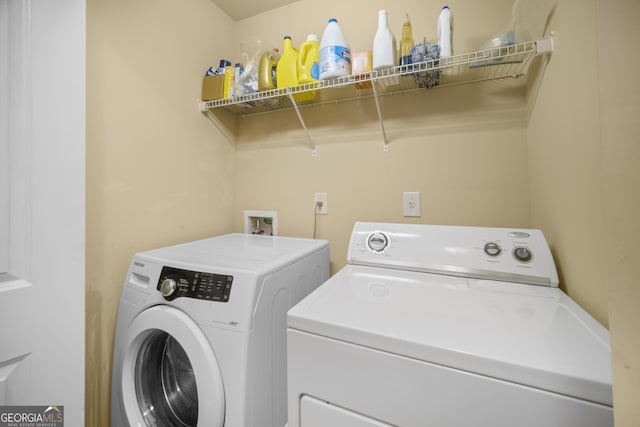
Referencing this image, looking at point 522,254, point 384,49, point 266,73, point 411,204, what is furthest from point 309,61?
point 522,254

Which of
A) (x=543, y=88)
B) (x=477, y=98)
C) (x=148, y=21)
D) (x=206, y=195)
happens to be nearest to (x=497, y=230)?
(x=543, y=88)

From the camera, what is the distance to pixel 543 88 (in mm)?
1037

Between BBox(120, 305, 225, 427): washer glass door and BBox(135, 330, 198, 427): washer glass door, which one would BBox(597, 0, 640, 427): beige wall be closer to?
BBox(120, 305, 225, 427): washer glass door

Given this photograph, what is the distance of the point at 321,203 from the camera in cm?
167

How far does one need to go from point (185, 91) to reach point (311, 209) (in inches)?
40.8

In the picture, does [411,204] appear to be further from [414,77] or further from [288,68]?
[288,68]

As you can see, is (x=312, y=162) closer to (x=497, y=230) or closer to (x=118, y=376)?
(x=497, y=230)

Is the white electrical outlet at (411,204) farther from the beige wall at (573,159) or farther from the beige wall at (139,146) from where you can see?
the beige wall at (139,146)

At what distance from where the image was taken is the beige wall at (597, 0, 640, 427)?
0.31 m

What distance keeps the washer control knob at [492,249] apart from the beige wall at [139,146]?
61.5 inches

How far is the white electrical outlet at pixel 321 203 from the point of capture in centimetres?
166

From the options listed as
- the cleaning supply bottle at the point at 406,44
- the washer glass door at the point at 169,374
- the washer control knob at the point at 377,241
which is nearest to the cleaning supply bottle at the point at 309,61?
the cleaning supply bottle at the point at 406,44

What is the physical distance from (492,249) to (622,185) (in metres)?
0.83

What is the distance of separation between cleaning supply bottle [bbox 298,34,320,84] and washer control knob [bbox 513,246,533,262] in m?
1.20
